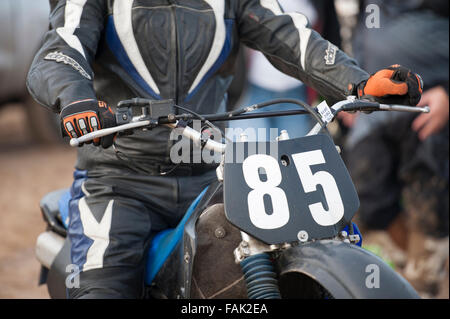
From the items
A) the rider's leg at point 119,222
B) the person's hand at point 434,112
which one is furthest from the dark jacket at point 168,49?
the person's hand at point 434,112

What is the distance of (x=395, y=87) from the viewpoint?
2.24 meters

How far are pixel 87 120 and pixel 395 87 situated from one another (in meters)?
1.07

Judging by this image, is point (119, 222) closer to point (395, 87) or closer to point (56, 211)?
point (56, 211)

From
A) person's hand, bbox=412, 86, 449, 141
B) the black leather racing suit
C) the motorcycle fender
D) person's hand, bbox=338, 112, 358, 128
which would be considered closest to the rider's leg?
the black leather racing suit

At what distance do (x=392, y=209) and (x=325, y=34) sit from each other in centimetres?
187

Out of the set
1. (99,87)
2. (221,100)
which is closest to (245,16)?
(221,100)

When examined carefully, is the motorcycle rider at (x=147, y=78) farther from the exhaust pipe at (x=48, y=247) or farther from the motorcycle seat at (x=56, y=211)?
the exhaust pipe at (x=48, y=247)

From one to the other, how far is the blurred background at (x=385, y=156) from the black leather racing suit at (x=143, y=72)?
0.83 meters

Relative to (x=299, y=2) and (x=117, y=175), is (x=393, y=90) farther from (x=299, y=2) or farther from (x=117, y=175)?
(x=299, y=2)

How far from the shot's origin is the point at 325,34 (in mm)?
6258

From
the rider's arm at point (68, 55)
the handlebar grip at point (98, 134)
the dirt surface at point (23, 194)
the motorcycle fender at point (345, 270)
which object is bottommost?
the dirt surface at point (23, 194)

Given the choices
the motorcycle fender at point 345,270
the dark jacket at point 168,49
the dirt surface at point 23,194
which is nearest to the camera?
the motorcycle fender at point 345,270

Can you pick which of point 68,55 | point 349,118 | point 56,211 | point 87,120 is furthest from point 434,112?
point 87,120

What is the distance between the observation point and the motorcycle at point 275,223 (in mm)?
1776
